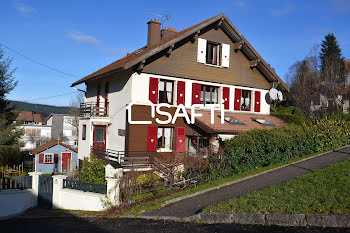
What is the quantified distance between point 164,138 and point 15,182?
891 cm

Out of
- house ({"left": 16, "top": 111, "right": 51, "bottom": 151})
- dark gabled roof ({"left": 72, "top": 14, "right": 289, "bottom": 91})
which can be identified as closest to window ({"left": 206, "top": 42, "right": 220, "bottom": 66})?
dark gabled roof ({"left": 72, "top": 14, "right": 289, "bottom": 91})

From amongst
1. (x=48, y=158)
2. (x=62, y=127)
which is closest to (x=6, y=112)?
(x=48, y=158)

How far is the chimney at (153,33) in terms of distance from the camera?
910 inches

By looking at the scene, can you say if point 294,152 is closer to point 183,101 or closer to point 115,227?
point 183,101

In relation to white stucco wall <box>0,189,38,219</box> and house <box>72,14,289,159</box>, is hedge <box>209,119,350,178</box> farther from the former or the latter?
white stucco wall <box>0,189,38,219</box>

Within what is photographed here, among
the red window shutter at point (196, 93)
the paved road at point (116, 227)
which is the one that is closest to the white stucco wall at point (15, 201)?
the paved road at point (116, 227)

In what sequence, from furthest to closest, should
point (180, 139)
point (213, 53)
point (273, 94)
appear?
point (273, 94) → point (213, 53) → point (180, 139)

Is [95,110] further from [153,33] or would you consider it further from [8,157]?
[8,157]

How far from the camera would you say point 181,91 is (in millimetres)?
20859

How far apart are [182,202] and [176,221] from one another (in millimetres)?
2030

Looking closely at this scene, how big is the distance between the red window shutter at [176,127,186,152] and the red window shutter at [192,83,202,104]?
7.06 feet

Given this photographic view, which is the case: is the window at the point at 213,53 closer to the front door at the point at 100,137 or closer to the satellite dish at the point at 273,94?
the satellite dish at the point at 273,94

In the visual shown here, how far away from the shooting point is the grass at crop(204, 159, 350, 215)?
28.5ft

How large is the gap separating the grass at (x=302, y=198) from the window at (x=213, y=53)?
1253 centimetres
